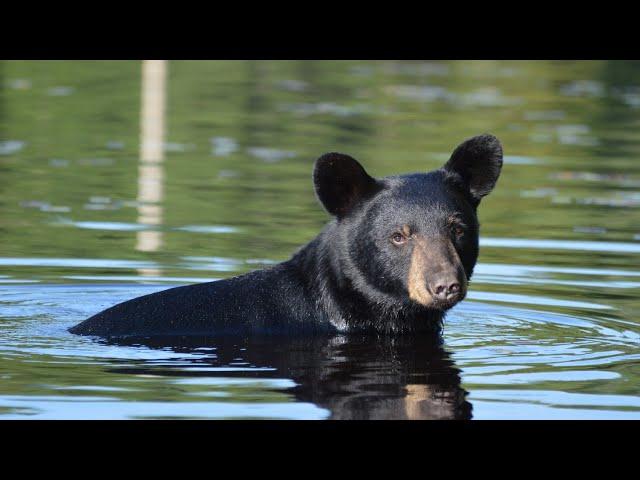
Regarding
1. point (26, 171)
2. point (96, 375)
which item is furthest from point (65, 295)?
point (26, 171)

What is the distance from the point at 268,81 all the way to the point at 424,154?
1265 cm

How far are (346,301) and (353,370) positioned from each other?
0.83 m

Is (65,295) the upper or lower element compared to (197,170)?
lower

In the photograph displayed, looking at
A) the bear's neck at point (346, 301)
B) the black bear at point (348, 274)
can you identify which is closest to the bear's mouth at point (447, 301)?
the black bear at point (348, 274)

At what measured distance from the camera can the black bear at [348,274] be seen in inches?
385

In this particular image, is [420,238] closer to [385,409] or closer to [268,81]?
[385,409]

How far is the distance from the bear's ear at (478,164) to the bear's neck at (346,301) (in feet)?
3.09

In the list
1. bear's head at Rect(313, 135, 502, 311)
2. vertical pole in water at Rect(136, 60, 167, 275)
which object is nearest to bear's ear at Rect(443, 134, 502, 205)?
bear's head at Rect(313, 135, 502, 311)

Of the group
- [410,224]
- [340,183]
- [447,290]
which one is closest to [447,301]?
[447,290]

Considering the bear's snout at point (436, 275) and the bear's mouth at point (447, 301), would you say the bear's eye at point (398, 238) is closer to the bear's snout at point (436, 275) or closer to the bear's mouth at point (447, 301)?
the bear's snout at point (436, 275)

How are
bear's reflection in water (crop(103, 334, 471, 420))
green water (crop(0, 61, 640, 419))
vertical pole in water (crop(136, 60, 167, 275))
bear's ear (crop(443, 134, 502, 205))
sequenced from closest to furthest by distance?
1. bear's reflection in water (crop(103, 334, 471, 420))
2. green water (crop(0, 61, 640, 419))
3. bear's ear (crop(443, 134, 502, 205))
4. vertical pole in water (crop(136, 60, 167, 275))

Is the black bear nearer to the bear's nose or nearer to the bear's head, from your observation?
the bear's head

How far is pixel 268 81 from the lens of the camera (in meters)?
33.9

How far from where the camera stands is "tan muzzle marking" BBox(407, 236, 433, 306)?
9438 mm
